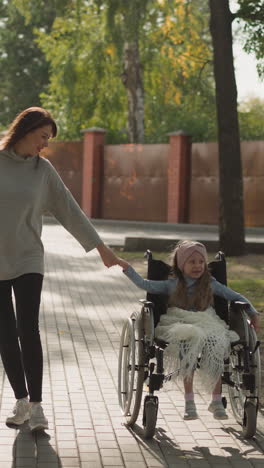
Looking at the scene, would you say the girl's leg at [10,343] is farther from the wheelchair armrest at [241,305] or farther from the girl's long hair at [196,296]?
the wheelchair armrest at [241,305]

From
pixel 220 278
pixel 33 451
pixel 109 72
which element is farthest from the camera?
pixel 109 72

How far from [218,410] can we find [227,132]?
Answer: 41.0 ft

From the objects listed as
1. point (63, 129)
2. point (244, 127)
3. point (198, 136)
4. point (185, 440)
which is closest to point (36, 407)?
point (185, 440)

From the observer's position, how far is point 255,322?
5879mm

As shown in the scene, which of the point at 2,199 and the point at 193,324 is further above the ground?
the point at 2,199

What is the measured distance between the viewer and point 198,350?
18.2ft

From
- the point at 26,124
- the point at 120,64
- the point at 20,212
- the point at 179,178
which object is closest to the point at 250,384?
the point at 20,212

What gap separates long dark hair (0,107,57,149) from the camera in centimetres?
556

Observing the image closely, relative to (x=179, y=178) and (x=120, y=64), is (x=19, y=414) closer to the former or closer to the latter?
(x=179, y=178)

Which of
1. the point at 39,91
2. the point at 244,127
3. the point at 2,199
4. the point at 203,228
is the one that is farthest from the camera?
the point at 39,91

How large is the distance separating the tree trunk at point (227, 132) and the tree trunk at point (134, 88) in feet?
55.9

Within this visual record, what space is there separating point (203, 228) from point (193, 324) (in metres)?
20.7

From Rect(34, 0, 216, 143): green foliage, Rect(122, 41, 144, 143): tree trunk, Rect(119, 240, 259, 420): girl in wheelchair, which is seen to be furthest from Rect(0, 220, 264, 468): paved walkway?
Rect(122, 41, 144, 143): tree trunk

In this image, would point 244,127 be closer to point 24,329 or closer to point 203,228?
point 203,228
